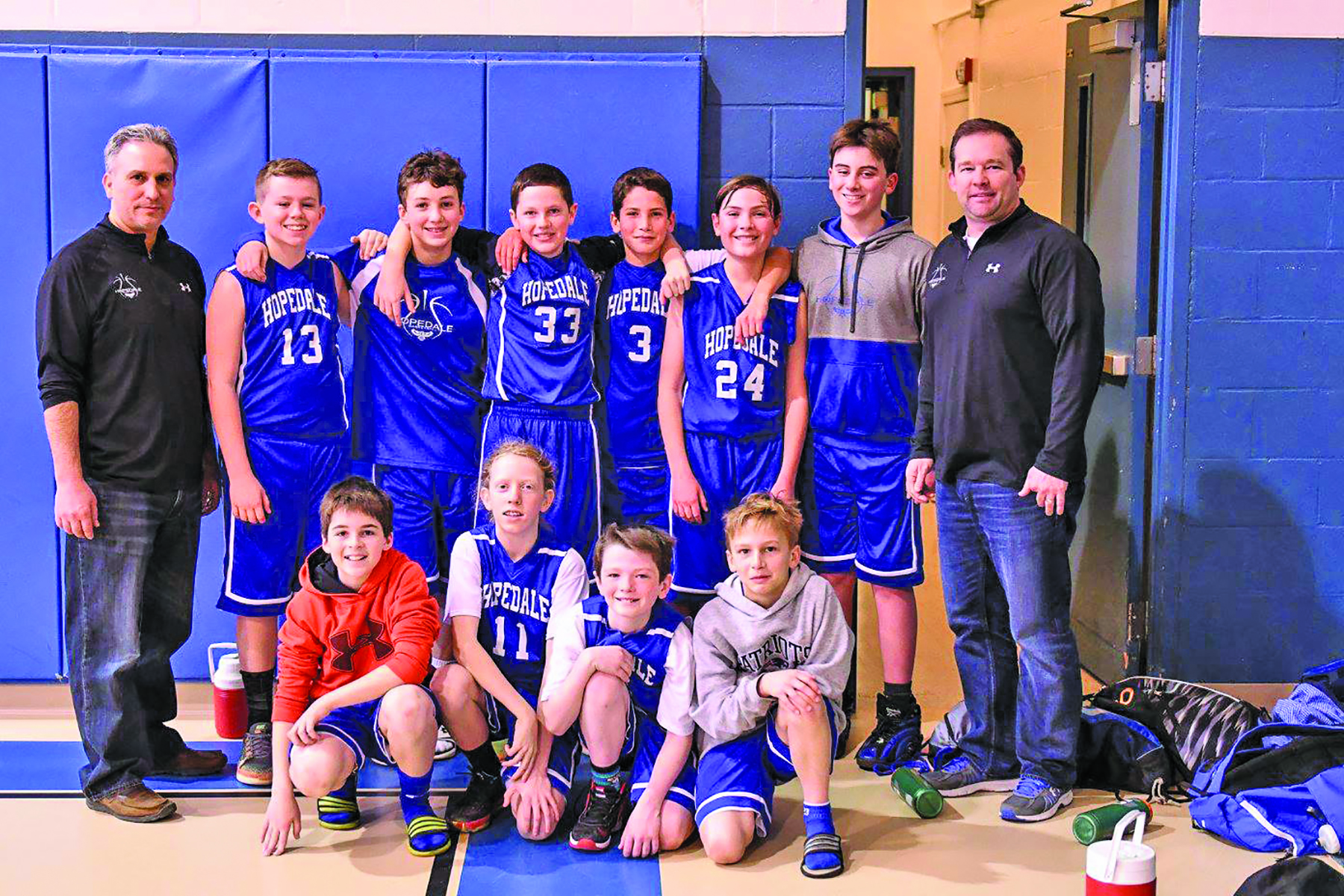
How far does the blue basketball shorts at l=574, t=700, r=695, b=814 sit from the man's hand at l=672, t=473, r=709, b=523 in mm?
644

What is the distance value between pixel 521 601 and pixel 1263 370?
235 centimetres

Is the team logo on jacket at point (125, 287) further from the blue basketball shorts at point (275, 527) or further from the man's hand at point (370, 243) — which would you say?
the man's hand at point (370, 243)

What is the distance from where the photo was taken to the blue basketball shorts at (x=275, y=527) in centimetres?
372

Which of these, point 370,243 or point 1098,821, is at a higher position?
point 370,243

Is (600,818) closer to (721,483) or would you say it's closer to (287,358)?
(721,483)

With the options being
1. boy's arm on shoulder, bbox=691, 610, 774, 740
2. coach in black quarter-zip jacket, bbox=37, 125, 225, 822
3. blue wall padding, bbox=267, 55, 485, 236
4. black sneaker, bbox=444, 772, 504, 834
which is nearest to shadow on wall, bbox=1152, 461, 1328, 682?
boy's arm on shoulder, bbox=691, 610, 774, 740

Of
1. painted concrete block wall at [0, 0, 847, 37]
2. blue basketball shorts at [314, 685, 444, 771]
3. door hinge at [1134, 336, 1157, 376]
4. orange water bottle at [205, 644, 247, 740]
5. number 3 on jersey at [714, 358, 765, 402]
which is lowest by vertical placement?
orange water bottle at [205, 644, 247, 740]

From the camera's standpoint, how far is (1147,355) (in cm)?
425

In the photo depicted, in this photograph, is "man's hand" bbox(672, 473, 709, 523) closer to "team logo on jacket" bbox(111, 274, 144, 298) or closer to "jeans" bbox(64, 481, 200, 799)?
"jeans" bbox(64, 481, 200, 799)

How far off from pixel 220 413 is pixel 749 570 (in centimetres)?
146

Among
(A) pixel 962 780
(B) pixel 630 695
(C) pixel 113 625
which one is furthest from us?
(A) pixel 962 780

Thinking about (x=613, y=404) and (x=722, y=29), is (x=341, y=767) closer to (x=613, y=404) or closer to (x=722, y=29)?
(x=613, y=404)

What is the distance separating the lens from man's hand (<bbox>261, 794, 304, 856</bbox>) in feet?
10.4

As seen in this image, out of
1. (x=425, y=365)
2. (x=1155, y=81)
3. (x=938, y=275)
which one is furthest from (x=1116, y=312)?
(x=425, y=365)
